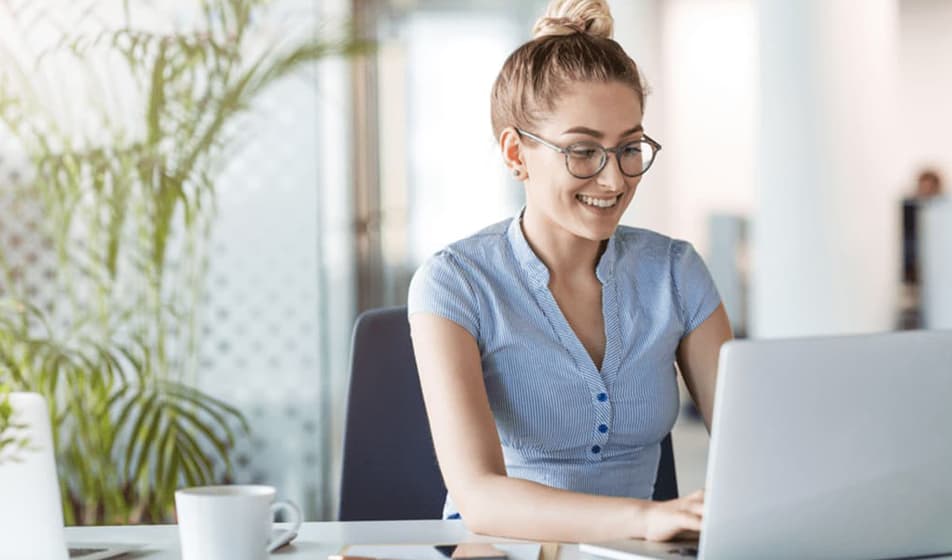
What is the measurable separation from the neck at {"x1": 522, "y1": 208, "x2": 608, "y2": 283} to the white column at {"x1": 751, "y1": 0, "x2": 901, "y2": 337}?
2.51m

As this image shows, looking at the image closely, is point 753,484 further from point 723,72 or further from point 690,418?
point 723,72

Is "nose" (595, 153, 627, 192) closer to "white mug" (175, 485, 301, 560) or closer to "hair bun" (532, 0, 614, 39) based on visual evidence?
"hair bun" (532, 0, 614, 39)

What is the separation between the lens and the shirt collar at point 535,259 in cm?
169

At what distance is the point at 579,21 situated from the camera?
1.73m

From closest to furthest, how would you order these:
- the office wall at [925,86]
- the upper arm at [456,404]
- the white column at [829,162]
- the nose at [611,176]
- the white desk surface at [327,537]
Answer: the white desk surface at [327,537], the upper arm at [456,404], the nose at [611,176], the white column at [829,162], the office wall at [925,86]

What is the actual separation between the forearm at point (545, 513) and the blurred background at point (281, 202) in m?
0.59

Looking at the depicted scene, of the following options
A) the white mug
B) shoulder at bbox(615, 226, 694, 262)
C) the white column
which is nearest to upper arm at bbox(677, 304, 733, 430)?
shoulder at bbox(615, 226, 694, 262)

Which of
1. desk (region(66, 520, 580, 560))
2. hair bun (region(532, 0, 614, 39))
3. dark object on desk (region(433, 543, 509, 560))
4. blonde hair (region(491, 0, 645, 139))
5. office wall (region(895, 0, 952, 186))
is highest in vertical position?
office wall (region(895, 0, 952, 186))

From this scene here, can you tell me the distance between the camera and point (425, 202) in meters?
5.70

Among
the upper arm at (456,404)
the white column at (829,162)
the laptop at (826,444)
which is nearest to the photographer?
the laptop at (826,444)

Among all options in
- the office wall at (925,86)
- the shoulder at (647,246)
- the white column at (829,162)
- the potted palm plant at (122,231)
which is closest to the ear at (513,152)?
the shoulder at (647,246)

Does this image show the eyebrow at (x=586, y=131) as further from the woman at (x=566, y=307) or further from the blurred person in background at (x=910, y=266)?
the blurred person in background at (x=910, y=266)

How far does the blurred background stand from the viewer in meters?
2.88

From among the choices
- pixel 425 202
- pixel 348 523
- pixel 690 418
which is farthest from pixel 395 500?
pixel 690 418
